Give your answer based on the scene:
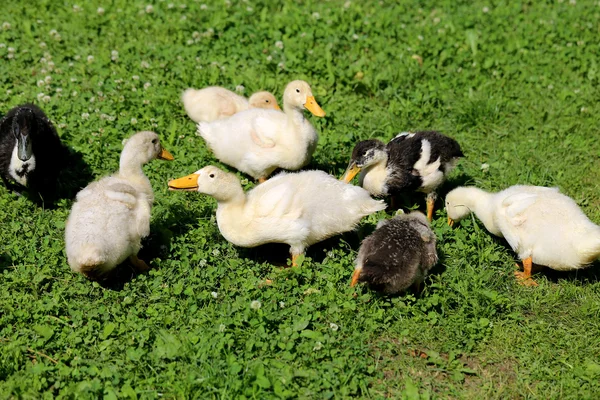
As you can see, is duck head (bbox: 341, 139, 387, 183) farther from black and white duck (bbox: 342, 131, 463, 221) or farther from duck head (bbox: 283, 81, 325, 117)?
duck head (bbox: 283, 81, 325, 117)

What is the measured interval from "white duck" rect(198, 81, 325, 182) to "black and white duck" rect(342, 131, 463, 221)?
563 mm

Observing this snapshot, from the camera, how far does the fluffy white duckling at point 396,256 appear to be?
5598mm

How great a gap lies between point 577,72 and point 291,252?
206 inches

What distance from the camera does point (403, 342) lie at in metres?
5.49


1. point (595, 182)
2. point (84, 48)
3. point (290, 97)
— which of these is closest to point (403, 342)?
point (290, 97)

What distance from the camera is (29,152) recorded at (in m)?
6.46

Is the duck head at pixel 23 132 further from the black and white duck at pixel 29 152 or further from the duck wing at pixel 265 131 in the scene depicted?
the duck wing at pixel 265 131

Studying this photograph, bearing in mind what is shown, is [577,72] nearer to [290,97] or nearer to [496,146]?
[496,146]

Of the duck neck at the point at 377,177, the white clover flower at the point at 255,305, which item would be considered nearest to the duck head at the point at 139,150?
the white clover flower at the point at 255,305

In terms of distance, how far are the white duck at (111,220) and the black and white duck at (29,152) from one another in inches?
31.7

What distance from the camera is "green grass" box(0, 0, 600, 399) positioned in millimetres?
5160

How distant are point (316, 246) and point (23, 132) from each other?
2971mm

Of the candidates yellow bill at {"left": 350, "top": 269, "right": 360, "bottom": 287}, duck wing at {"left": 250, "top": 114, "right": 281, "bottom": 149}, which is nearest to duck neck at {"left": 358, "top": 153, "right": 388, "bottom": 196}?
duck wing at {"left": 250, "top": 114, "right": 281, "bottom": 149}

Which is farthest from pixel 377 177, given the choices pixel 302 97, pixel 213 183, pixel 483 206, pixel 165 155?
pixel 165 155
